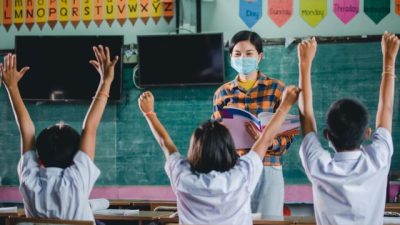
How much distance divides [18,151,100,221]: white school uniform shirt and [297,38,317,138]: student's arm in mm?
856

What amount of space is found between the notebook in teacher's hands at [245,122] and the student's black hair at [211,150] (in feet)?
2.68

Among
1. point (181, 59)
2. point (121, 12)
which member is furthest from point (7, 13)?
point (181, 59)

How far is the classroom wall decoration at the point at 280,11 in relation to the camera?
5617 millimetres

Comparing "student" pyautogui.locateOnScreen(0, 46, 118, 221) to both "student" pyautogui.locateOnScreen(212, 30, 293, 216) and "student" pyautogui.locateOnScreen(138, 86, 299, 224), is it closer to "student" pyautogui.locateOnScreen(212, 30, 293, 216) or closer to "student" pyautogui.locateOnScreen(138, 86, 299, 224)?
"student" pyautogui.locateOnScreen(138, 86, 299, 224)

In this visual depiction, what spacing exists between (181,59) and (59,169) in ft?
11.1

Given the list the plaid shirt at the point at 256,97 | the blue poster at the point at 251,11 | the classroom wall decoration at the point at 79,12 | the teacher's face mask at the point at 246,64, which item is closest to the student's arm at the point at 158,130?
the plaid shirt at the point at 256,97

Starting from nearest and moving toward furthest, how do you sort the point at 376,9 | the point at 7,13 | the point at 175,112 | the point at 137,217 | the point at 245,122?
the point at 137,217
the point at 245,122
the point at 376,9
the point at 175,112
the point at 7,13

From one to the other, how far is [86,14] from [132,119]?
1.18 metres

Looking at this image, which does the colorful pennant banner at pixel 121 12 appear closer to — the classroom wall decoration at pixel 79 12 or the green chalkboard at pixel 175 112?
the classroom wall decoration at pixel 79 12

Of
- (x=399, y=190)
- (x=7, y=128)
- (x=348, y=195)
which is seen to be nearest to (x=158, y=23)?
(x=7, y=128)

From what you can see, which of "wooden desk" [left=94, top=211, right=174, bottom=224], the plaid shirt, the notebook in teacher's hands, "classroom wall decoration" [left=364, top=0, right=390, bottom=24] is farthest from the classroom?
"wooden desk" [left=94, top=211, right=174, bottom=224]

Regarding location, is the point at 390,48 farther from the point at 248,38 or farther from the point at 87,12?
the point at 87,12

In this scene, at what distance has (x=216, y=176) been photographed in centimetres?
226

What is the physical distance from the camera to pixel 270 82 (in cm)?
346
